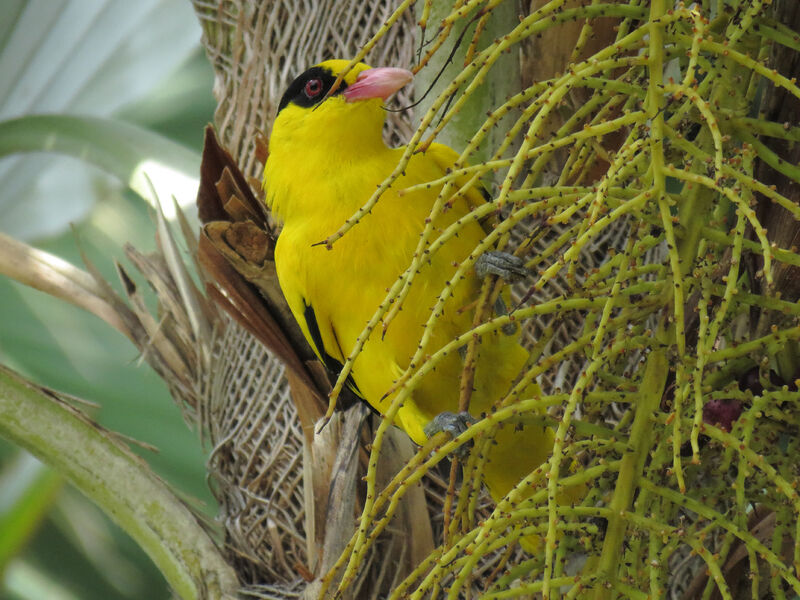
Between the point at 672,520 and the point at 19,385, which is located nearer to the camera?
the point at 672,520

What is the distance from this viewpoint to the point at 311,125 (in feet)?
3.97

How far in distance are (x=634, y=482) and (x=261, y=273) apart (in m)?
0.74

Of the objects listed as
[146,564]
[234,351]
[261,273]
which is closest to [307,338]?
[261,273]

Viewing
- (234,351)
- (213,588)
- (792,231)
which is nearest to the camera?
(792,231)

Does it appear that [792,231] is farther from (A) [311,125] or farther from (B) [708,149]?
(A) [311,125]

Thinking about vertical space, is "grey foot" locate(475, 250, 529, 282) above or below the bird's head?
below

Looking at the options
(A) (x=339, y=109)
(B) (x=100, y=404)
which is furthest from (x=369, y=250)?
(B) (x=100, y=404)

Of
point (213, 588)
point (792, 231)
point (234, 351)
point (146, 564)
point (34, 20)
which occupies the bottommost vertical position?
point (146, 564)

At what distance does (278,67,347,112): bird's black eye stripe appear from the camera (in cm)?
121

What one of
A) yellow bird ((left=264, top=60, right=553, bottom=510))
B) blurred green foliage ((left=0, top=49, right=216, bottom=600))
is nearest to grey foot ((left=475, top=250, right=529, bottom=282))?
yellow bird ((left=264, top=60, right=553, bottom=510))

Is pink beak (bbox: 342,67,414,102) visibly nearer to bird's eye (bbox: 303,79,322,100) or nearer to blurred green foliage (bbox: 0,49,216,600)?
bird's eye (bbox: 303,79,322,100)

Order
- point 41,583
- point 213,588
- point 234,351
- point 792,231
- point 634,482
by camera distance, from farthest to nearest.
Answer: point 41,583 → point 234,351 → point 213,588 → point 792,231 → point 634,482

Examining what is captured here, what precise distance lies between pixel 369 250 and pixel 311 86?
9.8 inches

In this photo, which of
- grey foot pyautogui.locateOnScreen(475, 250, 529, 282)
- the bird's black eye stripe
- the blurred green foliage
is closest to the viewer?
grey foot pyautogui.locateOnScreen(475, 250, 529, 282)
